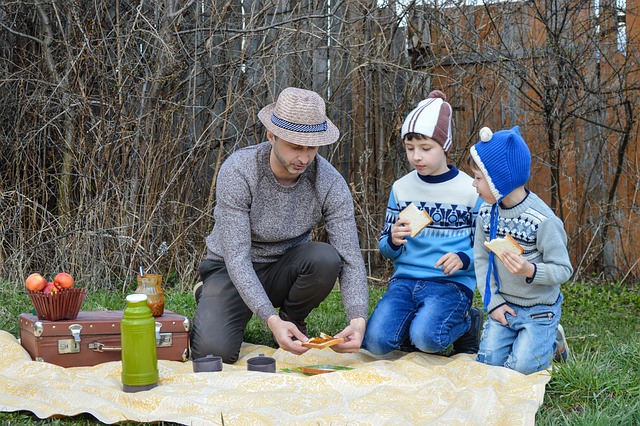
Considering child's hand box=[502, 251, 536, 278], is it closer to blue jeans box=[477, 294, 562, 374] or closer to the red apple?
blue jeans box=[477, 294, 562, 374]

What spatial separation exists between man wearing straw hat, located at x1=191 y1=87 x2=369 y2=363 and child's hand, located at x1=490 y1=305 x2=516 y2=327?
0.57m

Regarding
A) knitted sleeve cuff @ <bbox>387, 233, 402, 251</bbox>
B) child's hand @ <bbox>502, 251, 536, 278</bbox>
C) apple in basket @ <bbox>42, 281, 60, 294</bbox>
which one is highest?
child's hand @ <bbox>502, 251, 536, 278</bbox>

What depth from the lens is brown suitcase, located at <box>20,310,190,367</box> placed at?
137 inches

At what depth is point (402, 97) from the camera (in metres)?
6.10

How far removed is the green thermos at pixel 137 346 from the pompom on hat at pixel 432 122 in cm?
147

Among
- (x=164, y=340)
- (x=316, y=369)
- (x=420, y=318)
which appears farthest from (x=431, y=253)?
(x=164, y=340)

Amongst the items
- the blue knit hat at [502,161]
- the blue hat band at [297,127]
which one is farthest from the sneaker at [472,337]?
the blue hat band at [297,127]

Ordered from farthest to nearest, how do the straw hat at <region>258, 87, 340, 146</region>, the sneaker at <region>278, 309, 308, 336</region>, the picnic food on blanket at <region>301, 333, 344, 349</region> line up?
the sneaker at <region>278, 309, 308, 336</region> → the straw hat at <region>258, 87, 340, 146</region> → the picnic food on blanket at <region>301, 333, 344, 349</region>

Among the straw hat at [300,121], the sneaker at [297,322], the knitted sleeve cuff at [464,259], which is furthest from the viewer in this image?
the sneaker at [297,322]

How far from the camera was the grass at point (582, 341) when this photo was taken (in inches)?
110

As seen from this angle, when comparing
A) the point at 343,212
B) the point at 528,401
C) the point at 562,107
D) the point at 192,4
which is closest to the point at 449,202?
the point at 343,212

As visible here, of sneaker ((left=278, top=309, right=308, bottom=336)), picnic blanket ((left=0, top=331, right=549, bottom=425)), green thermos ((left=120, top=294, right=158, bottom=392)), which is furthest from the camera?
sneaker ((left=278, top=309, right=308, bottom=336))

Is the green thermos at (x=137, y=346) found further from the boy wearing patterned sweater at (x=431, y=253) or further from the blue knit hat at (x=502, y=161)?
the blue knit hat at (x=502, y=161)

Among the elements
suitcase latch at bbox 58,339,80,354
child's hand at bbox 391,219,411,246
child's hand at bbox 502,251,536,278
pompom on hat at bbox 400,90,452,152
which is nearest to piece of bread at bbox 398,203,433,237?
child's hand at bbox 391,219,411,246
